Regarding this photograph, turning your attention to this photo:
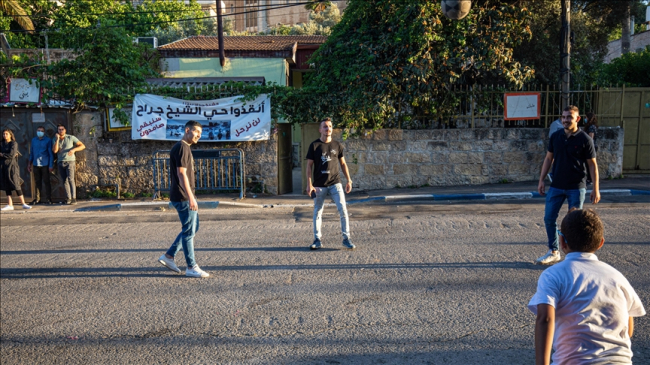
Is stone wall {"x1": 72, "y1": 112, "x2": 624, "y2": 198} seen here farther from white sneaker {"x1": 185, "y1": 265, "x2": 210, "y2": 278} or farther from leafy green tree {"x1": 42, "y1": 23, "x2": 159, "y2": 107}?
white sneaker {"x1": 185, "y1": 265, "x2": 210, "y2": 278}

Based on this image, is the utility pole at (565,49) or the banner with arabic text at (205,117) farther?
the banner with arabic text at (205,117)

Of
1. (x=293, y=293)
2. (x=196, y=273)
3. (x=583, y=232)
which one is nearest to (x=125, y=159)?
(x=196, y=273)

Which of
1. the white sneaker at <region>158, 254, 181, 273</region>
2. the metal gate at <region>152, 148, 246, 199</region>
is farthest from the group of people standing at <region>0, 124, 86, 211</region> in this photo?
the white sneaker at <region>158, 254, 181, 273</region>

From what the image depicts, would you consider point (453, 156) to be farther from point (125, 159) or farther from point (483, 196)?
point (125, 159)

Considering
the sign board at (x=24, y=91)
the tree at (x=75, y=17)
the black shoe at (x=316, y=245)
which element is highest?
the tree at (x=75, y=17)

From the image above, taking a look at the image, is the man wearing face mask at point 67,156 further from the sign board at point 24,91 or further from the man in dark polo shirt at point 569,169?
the man in dark polo shirt at point 569,169

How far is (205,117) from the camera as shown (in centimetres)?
1389

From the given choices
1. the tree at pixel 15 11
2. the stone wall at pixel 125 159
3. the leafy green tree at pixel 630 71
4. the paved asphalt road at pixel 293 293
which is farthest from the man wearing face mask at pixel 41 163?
the leafy green tree at pixel 630 71

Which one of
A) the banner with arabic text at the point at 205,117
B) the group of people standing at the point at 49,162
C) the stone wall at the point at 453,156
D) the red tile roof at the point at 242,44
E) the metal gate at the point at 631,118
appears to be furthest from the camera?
the red tile roof at the point at 242,44

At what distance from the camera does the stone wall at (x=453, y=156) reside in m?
13.9

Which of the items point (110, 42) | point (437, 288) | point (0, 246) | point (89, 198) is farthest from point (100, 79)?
point (437, 288)

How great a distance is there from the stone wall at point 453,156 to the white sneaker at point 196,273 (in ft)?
26.1

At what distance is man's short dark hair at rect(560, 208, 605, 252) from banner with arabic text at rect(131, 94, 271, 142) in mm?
11587

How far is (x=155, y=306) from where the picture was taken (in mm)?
5375
